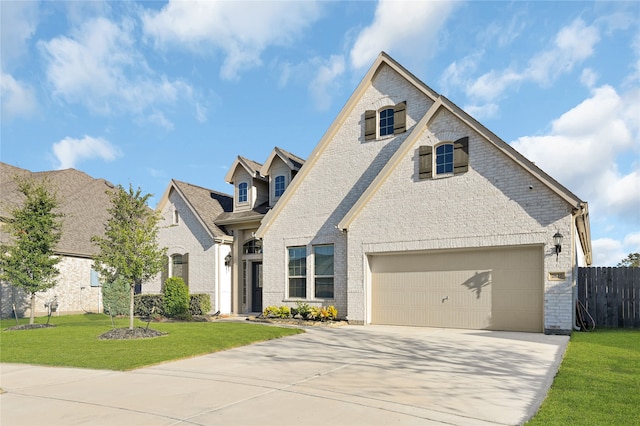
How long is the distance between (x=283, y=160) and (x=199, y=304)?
293 inches

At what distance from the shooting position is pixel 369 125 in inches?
705

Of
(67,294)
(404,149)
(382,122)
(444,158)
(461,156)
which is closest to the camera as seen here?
(461,156)

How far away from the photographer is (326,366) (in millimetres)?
8766

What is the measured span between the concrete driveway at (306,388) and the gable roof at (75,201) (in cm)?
1687

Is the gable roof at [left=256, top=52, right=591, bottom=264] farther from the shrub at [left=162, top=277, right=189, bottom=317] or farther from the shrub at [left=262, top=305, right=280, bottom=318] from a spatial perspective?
the shrub at [left=162, top=277, right=189, bottom=317]

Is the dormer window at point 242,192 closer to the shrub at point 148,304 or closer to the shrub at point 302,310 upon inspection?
the shrub at point 148,304

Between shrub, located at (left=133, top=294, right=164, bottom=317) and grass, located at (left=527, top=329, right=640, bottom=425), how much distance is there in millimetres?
17614

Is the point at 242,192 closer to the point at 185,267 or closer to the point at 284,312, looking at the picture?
the point at 185,267

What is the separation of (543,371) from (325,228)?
10.9m

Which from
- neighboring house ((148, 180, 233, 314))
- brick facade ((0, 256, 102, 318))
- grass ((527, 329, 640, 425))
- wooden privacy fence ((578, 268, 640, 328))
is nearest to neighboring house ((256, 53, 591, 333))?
wooden privacy fence ((578, 268, 640, 328))

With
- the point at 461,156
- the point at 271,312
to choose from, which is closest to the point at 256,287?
the point at 271,312

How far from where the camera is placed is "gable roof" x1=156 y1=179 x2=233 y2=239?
21.9m

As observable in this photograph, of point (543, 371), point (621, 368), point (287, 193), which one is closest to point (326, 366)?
point (543, 371)

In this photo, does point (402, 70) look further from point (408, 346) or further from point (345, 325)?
point (408, 346)
